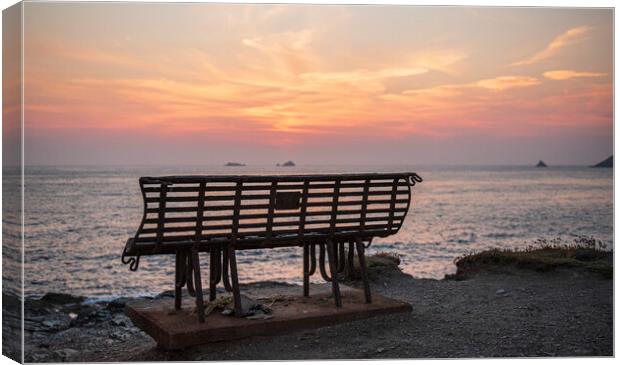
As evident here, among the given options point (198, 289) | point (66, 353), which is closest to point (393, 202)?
point (198, 289)

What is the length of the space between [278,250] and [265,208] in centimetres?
1443

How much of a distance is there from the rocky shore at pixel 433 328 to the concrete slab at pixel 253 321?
106mm

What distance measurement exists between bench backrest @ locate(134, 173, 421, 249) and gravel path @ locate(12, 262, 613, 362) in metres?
1.11

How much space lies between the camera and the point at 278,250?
2259 centimetres

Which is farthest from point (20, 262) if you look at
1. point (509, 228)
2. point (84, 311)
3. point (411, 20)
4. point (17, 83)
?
point (509, 228)

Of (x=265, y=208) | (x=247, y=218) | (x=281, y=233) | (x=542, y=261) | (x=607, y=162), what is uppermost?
(x=607, y=162)

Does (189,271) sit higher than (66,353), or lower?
higher

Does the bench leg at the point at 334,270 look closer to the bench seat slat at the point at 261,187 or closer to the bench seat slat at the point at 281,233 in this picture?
the bench seat slat at the point at 281,233

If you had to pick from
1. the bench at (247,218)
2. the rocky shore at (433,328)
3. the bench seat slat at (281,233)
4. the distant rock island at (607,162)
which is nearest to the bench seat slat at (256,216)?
the bench at (247,218)

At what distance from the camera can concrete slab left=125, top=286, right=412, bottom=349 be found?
7.74 m

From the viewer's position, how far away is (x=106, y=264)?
77.8ft

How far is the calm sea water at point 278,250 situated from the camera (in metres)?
20.1

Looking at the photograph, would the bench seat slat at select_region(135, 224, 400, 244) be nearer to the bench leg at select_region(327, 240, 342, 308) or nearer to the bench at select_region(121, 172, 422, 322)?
the bench at select_region(121, 172, 422, 322)

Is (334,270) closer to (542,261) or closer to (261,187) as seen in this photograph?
(261,187)
